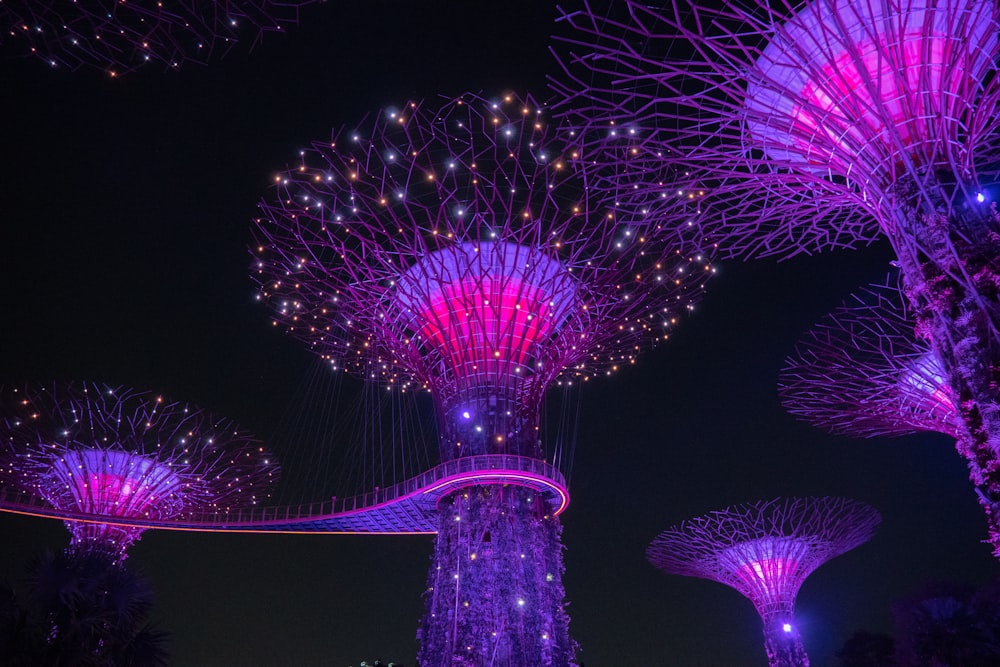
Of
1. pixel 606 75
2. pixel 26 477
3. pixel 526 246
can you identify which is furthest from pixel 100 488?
pixel 606 75

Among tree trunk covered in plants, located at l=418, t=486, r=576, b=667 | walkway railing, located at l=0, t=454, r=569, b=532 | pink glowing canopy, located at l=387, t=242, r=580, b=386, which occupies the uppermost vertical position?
pink glowing canopy, located at l=387, t=242, r=580, b=386

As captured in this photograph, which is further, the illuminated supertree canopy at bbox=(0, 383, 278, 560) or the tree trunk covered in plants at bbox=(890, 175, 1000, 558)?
the illuminated supertree canopy at bbox=(0, 383, 278, 560)

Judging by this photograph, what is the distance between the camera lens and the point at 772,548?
29.5 m

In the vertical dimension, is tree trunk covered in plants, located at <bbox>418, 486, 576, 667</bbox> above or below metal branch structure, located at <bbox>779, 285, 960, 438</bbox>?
below

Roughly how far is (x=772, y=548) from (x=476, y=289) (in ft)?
62.2

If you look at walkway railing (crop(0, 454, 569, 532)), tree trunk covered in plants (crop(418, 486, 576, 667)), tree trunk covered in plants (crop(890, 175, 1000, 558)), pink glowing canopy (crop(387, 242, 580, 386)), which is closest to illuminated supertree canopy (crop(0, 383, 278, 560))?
walkway railing (crop(0, 454, 569, 532))

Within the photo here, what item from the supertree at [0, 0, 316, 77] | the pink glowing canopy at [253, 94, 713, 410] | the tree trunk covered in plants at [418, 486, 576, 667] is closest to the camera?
the supertree at [0, 0, 316, 77]

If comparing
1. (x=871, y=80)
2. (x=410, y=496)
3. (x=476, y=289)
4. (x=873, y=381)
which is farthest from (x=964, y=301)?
(x=410, y=496)

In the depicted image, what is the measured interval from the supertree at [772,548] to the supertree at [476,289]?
1178cm

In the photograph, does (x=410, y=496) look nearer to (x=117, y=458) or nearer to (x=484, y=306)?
(x=484, y=306)

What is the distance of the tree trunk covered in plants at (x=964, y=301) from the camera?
7.21m

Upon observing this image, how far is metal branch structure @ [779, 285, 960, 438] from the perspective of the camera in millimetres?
18781

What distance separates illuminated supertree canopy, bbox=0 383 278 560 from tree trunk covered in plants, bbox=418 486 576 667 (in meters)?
13.1

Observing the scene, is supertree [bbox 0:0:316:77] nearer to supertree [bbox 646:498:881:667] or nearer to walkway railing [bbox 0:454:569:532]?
walkway railing [bbox 0:454:569:532]
